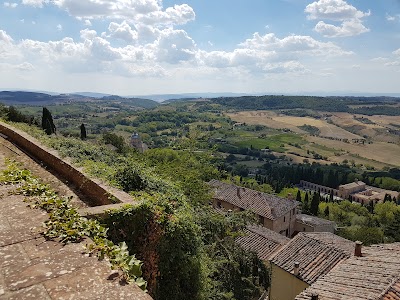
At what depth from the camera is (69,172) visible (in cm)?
962

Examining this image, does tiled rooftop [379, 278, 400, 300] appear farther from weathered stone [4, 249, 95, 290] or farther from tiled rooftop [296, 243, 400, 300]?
weathered stone [4, 249, 95, 290]

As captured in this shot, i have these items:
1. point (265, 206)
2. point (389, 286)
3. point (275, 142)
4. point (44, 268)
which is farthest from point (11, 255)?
point (275, 142)

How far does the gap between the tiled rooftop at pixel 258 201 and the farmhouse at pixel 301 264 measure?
19.4m

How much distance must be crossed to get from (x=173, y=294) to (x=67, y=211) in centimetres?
273

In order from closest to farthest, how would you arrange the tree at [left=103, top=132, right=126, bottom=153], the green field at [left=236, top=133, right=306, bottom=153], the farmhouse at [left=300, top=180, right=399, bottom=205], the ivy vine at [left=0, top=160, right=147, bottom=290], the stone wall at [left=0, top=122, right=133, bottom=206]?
the ivy vine at [left=0, top=160, right=147, bottom=290] < the stone wall at [left=0, top=122, right=133, bottom=206] < the tree at [left=103, top=132, right=126, bottom=153] < the farmhouse at [left=300, top=180, right=399, bottom=205] < the green field at [left=236, top=133, right=306, bottom=153]

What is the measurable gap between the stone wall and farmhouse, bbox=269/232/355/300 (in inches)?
591

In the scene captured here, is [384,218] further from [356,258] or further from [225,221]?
[225,221]

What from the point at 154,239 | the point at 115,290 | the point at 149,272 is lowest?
the point at 149,272

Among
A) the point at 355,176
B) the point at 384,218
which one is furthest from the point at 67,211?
the point at 355,176

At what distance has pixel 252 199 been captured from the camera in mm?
45625

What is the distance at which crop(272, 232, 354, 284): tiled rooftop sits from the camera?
771 inches

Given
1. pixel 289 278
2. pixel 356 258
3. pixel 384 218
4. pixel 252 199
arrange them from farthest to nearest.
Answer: pixel 384 218, pixel 252 199, pixel 289 278, pixel 356 258

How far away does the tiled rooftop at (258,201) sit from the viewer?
141 ft

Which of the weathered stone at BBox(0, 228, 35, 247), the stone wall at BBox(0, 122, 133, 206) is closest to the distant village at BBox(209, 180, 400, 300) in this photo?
the stone wall at BBox(0, 122, 133, 206)
